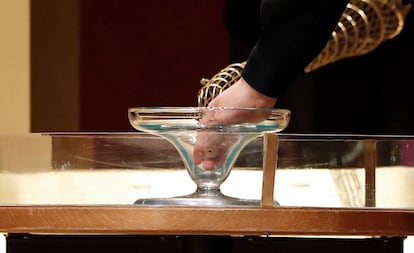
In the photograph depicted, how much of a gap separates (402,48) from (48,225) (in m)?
1.64

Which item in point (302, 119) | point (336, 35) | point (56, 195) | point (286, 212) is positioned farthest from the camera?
point (302, 119)

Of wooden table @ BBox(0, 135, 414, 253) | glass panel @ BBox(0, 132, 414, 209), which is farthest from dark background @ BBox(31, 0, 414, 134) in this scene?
wooden table @ BBox(0, 135, 414, 253)

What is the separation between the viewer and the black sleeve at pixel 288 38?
726mm

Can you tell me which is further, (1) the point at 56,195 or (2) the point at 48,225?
(1) the point at 56,195

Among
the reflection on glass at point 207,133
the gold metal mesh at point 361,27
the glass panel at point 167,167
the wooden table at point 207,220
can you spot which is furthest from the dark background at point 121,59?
the wooden table at point 207,220

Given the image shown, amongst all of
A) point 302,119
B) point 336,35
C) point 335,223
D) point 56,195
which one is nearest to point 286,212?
point 335,223

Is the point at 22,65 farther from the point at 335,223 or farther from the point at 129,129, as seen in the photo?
the point at 335,223

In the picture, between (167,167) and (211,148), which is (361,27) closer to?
(167,167)

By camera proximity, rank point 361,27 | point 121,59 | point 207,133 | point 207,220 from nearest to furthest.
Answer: point 207,220 → point 207,133 → point 361,27 → point 121,59

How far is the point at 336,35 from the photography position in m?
1.59

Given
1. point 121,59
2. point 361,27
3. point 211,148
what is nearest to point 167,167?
point 211,148

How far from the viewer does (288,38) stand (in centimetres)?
73

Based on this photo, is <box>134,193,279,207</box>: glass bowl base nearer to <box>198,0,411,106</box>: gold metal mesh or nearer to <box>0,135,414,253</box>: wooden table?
<box>0,135,414,253</box>: wooden table

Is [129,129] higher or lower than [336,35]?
lower
